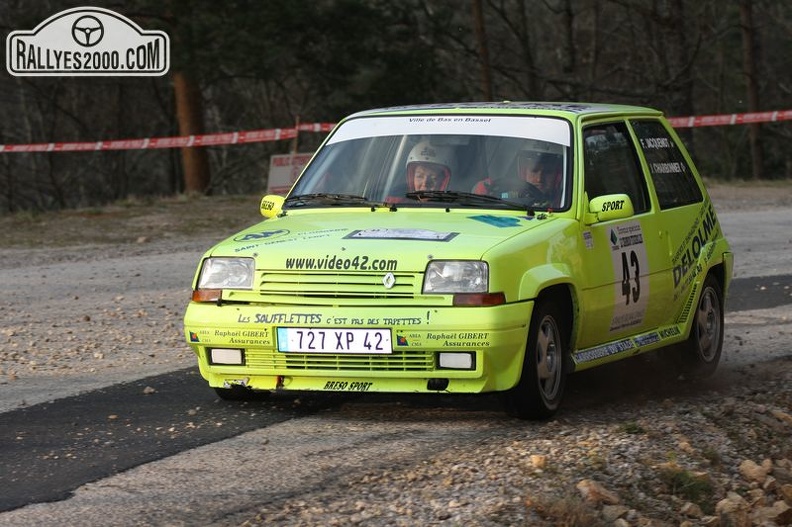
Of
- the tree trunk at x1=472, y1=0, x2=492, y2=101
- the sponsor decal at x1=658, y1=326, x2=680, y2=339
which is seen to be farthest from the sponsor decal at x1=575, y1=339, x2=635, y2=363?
the tree trunk at x1=472, y1=0, x2=492, y2=101

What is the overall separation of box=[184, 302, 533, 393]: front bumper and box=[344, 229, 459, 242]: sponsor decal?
425 millimetres

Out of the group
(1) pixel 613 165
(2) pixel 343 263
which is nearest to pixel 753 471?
(2) pixel 343 263

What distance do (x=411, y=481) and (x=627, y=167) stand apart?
3.30 meters

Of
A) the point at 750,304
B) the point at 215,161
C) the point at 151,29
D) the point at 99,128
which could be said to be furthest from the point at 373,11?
the point at 750,304

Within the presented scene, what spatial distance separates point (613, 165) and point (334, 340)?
2396 mm

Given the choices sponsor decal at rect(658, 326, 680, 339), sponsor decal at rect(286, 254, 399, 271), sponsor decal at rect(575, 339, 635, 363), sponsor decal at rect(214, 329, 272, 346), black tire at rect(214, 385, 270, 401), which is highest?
sponsor decal at rect(286, 254, 399, 271)

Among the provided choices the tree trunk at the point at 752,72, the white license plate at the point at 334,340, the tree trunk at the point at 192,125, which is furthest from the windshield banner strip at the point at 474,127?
the tree trunk at the point at 752,72

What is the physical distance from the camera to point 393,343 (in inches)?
266

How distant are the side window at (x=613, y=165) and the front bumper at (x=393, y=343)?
1.48 metres

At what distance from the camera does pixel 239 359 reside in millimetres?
7148

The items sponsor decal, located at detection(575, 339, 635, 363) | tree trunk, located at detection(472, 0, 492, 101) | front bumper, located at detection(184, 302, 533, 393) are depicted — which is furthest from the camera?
tree trunk, located at detection(472, 0, 492, 101)

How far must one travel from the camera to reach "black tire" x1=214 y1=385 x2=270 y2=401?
7.68 metres

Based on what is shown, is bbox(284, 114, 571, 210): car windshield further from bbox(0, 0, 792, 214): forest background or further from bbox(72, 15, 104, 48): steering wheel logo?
bbox(72, 15, 104, 48): steering wheel logo

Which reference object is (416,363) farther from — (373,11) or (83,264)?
(373,11)
